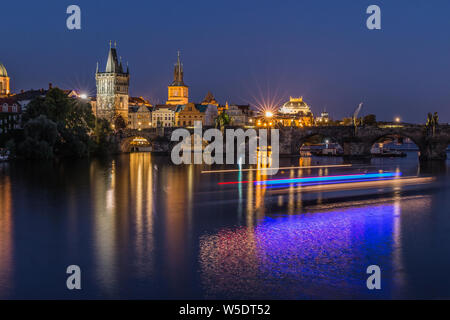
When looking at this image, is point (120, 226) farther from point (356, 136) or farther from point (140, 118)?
point (140, 118)

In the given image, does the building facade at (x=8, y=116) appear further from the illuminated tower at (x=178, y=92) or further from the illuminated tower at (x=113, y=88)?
the illuminated tower at (x=178, y=92)

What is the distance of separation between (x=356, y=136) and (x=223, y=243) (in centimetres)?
6182

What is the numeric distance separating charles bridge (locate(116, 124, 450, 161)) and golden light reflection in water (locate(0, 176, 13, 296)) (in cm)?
5547

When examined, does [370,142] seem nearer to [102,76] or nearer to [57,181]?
[57,181]

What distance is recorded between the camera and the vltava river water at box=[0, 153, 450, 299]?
44.4ft

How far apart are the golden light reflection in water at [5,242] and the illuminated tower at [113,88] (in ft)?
350

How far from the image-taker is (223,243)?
18.0 metres

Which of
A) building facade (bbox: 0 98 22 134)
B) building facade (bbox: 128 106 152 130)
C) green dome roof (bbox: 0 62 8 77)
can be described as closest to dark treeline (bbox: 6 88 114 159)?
building facade (bbox: 0 98 22 134)

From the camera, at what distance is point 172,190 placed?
3450cm

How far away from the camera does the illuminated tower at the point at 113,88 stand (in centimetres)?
13575

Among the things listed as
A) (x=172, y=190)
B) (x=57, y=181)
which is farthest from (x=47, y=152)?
(x=172, y=190)

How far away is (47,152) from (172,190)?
3149 cm

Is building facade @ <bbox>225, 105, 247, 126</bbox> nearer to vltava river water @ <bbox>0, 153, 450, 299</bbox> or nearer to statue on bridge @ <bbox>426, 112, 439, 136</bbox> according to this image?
statue on bridge @ <bbox>426, 112, 439, 136</bbox>

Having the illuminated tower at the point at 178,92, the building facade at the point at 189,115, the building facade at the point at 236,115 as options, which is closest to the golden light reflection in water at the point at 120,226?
the building facade at the point at 189,115
